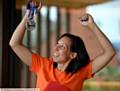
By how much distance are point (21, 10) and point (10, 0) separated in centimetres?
11

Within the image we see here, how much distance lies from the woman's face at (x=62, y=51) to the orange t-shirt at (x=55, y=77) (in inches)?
1.4

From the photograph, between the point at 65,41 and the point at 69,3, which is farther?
the point at 69,3

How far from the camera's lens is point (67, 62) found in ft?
4.99

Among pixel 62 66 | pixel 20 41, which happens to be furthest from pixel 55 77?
pixel 20 41

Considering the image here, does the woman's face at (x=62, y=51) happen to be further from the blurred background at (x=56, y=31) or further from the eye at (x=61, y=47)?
the blurred background at (x=56, y=31)

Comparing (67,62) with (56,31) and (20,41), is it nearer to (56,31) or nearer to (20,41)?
(20,41)

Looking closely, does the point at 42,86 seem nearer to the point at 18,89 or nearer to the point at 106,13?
the point at 18,89

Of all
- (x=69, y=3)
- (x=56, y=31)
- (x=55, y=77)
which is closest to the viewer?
(x=55, y=77)

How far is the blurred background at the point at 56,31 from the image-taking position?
2082mm

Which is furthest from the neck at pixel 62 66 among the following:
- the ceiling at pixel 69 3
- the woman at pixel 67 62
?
the ceiling at pixel 69 3

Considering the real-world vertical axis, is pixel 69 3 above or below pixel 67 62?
above

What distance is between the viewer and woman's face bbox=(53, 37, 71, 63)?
149cm

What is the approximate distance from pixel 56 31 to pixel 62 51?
89 cm

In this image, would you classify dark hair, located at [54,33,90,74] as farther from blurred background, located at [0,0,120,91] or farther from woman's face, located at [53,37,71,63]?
blurred background, located at [0,0,120,91]
